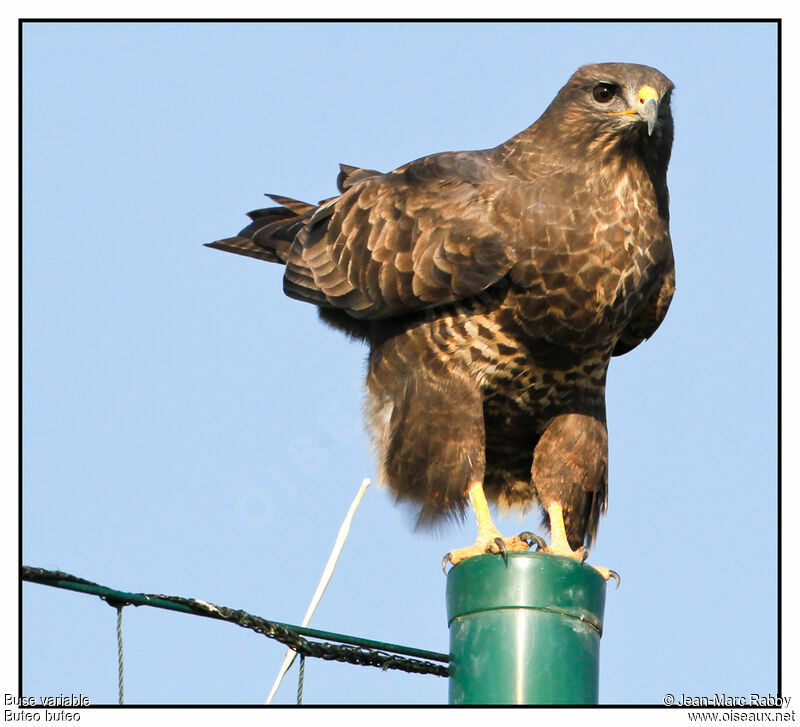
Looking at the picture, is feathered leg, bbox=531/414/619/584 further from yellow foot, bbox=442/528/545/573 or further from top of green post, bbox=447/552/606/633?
top of green post, bbox=447/552/606/633

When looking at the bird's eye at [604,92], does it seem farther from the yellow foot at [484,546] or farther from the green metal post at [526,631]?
A: the green metal post at [526,631]

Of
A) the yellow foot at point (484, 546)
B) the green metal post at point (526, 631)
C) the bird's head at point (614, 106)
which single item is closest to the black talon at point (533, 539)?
the yellow foot at point (484, 546)

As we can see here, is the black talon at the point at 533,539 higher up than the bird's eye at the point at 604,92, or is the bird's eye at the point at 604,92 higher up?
the bird's eye at the point at 604,92

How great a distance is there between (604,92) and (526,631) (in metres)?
2.89

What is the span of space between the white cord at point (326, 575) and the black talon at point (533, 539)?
0.98 meters

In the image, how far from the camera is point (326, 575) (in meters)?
5.27

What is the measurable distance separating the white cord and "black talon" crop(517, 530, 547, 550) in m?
0.98

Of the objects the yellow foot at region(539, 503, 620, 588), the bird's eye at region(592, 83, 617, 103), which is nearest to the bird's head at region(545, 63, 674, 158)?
the bird's eye at region(592, 83, 617, 103)

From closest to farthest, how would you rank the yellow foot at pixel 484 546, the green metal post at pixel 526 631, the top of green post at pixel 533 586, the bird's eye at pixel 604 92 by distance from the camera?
the green metal post at pixel 526 631 < the top of green post at pixel 533 586 < the yellow foot at pixel 484 546 < the bird's eye at pixel 604 92

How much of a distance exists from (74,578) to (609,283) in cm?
317

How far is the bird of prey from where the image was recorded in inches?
251

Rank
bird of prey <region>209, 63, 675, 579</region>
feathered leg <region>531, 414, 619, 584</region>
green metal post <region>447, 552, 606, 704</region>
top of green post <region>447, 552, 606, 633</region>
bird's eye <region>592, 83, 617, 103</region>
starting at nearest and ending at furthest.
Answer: green metal post <region>447, 552, 606, 704</region>, top of green post <region>447, 552, 606, 633</region>, bird of prey <region>209, 63, 675, 579</region>, bird's eye <region>592, 83, 617, 103</region>, feathered leg <region>531, 414, 619, 584</region>

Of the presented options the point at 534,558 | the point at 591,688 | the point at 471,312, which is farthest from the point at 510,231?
the point at 591,688

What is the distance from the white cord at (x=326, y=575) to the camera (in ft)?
16.2
